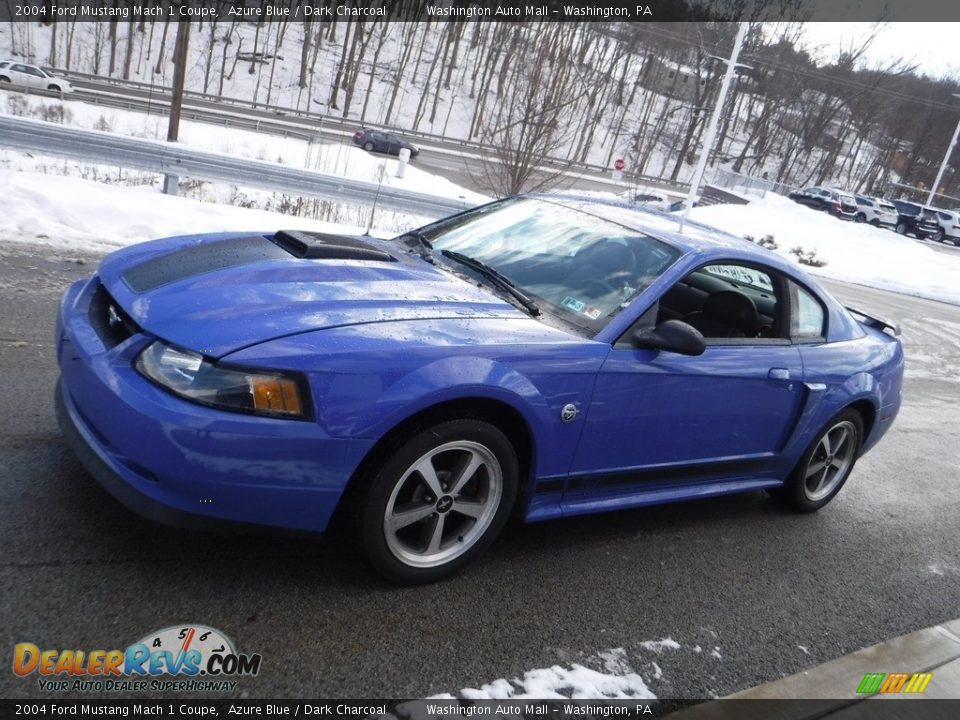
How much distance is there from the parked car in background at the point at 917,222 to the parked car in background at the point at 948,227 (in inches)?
12.2

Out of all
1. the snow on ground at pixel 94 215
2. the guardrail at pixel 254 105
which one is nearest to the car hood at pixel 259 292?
the snow on ground at pixel 94 215

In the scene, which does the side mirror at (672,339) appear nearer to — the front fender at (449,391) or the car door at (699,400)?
the car door at (699,400)

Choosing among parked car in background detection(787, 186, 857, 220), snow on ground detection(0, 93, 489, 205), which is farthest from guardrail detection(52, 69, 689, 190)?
snow on ground detection(0, 93, 489, 205)

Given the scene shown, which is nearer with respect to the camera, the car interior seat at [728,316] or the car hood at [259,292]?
the car hood at [259,292]

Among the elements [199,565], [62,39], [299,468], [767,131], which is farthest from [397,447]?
[767,131]

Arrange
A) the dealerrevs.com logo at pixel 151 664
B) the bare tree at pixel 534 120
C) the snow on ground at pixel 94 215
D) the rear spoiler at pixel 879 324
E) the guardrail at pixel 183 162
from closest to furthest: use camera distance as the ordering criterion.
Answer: the dealerrevs.com logo at pixel 151 664
the rear spoiler at pixel 879 324
the snow on ground at pixel 94 215
the guardrail at pixel 183 162
the bare tree at pixel 534 120

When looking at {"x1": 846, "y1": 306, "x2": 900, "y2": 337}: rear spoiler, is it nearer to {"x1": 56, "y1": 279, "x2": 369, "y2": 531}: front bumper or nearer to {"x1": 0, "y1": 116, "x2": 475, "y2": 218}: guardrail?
{"x1": 56, "y1": 279, "x2": 369, "y2": 531}: front bumper

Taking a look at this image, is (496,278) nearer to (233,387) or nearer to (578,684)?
(233,387)

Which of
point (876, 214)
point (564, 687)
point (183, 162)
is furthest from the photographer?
point (876, 214)

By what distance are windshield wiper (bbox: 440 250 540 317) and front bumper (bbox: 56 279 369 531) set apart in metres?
1.16

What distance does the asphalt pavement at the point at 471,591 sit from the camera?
2.53 metres

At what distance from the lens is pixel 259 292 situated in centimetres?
297

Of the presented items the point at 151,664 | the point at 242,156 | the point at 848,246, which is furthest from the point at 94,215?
the point at 848,246

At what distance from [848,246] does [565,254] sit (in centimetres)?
3243
